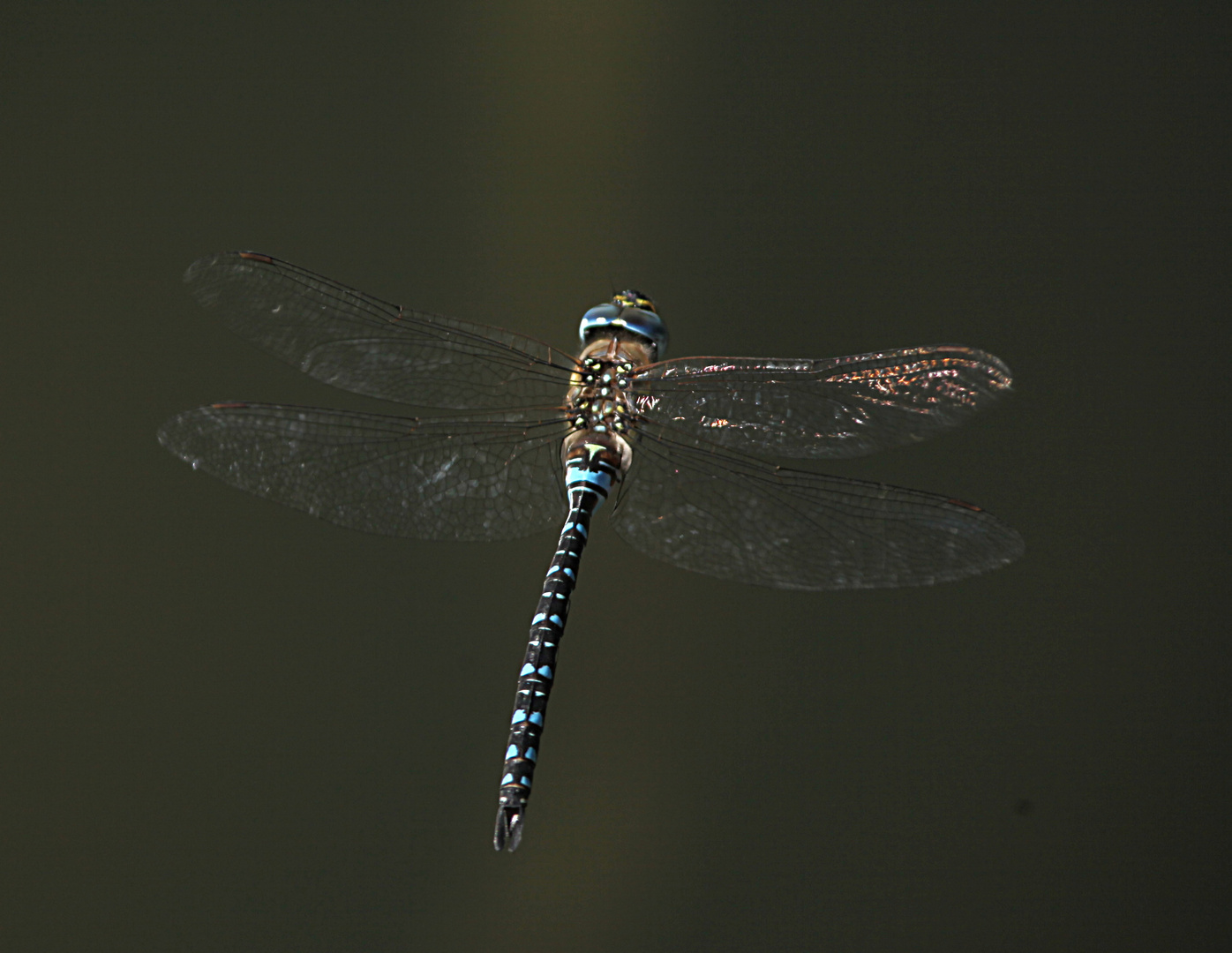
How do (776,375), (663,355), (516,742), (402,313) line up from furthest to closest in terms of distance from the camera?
(663,355), (402,313), (776,375), (516,742)

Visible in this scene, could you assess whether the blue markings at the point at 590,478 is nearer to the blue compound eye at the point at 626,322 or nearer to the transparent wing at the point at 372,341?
the transparent wing at the point at 372,341

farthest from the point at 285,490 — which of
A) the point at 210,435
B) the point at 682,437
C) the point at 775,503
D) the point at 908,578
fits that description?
the point at 908,578

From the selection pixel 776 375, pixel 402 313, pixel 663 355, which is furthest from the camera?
pixel 663 355

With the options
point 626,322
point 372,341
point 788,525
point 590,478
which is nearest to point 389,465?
point 372,341

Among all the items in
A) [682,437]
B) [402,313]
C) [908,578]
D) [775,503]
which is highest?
[402,313]

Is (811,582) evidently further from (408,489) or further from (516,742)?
(408,489)

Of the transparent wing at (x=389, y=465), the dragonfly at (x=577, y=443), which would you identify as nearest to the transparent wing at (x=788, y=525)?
the dragonfly at (x=577, y=443)

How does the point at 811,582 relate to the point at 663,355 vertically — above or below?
below
